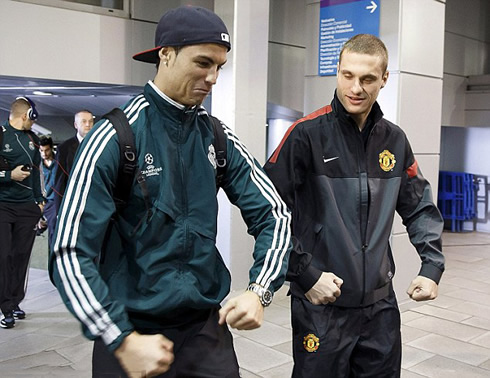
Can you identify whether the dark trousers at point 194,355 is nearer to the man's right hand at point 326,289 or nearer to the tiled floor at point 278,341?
the man's right hand at point 326,289

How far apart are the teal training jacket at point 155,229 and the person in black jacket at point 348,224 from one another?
24.6 inches

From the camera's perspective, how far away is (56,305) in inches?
258

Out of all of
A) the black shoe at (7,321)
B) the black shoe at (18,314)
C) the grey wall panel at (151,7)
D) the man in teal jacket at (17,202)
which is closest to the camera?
the black shoe at (7,321)

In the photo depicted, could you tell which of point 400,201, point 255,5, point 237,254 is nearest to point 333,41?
Answer: point 255,5

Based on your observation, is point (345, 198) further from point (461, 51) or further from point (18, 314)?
point (461, 51)

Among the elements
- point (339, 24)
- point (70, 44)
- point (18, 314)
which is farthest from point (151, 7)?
point (18, 314)

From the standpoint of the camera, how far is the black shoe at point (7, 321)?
224 inches

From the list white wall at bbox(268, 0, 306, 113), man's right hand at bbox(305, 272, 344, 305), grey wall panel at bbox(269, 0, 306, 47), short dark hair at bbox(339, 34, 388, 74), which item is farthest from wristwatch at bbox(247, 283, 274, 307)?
grey wall panel at bbox(269, 0, 306, 47)

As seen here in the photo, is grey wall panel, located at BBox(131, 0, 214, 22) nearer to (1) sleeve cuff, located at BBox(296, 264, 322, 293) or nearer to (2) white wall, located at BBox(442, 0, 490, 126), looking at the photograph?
(1) sleeve cuff, located at BBox(296, 264, 322, 293)

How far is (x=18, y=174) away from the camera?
577 centimetres

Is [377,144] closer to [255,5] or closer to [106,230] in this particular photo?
[106,230]

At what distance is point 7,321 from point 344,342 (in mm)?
4129

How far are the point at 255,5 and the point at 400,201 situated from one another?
409 cm

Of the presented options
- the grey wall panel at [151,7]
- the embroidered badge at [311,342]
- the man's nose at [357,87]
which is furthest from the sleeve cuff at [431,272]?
the grey wall panel at [151,7]
